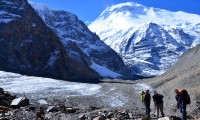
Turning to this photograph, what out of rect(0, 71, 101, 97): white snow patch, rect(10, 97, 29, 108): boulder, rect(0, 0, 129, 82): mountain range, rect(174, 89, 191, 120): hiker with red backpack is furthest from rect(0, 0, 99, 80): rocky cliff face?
rect(174, 89, 191, 120): hiker with red backpack

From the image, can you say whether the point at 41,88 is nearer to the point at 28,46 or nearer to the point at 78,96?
the point at 78,96

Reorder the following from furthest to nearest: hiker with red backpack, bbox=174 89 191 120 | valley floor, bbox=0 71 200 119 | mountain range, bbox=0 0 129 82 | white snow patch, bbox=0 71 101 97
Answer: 1. mountain range, bbox=0 0 129 82
2. white snow patch, bbox=0 71 101 97
3. valley floor, bbox=0 71 200 119
4. hiker with red backpack, bbox=174 89 191 120

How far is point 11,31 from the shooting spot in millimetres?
146500

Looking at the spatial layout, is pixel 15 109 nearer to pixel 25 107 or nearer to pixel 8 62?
pixel 25 107

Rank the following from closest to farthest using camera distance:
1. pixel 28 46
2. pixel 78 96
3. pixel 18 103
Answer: pixel 18 103
pixel 78 96
pixel 28 46

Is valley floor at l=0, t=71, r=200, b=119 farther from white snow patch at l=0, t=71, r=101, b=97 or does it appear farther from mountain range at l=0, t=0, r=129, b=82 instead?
mountain range at l=0, t=0, r=129, b=82

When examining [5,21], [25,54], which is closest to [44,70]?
[25,54]

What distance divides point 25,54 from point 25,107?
4669 inches

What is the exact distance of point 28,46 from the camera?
493 feet

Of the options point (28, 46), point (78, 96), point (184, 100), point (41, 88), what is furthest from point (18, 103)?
point (28, 46)

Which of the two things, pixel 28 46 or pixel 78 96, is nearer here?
pixel 78 96

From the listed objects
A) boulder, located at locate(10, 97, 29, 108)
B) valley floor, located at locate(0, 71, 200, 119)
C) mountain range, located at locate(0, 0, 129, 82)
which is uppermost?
mountain range, located at locate(0, 0, 129, 82)

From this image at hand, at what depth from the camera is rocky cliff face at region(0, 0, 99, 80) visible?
14050cm

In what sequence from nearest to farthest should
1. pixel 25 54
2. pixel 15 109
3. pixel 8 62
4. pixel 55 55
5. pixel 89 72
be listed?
pixel 15 109, pixel 8 62, pixel 25 54, pixel 55 55, pixel 89 72
